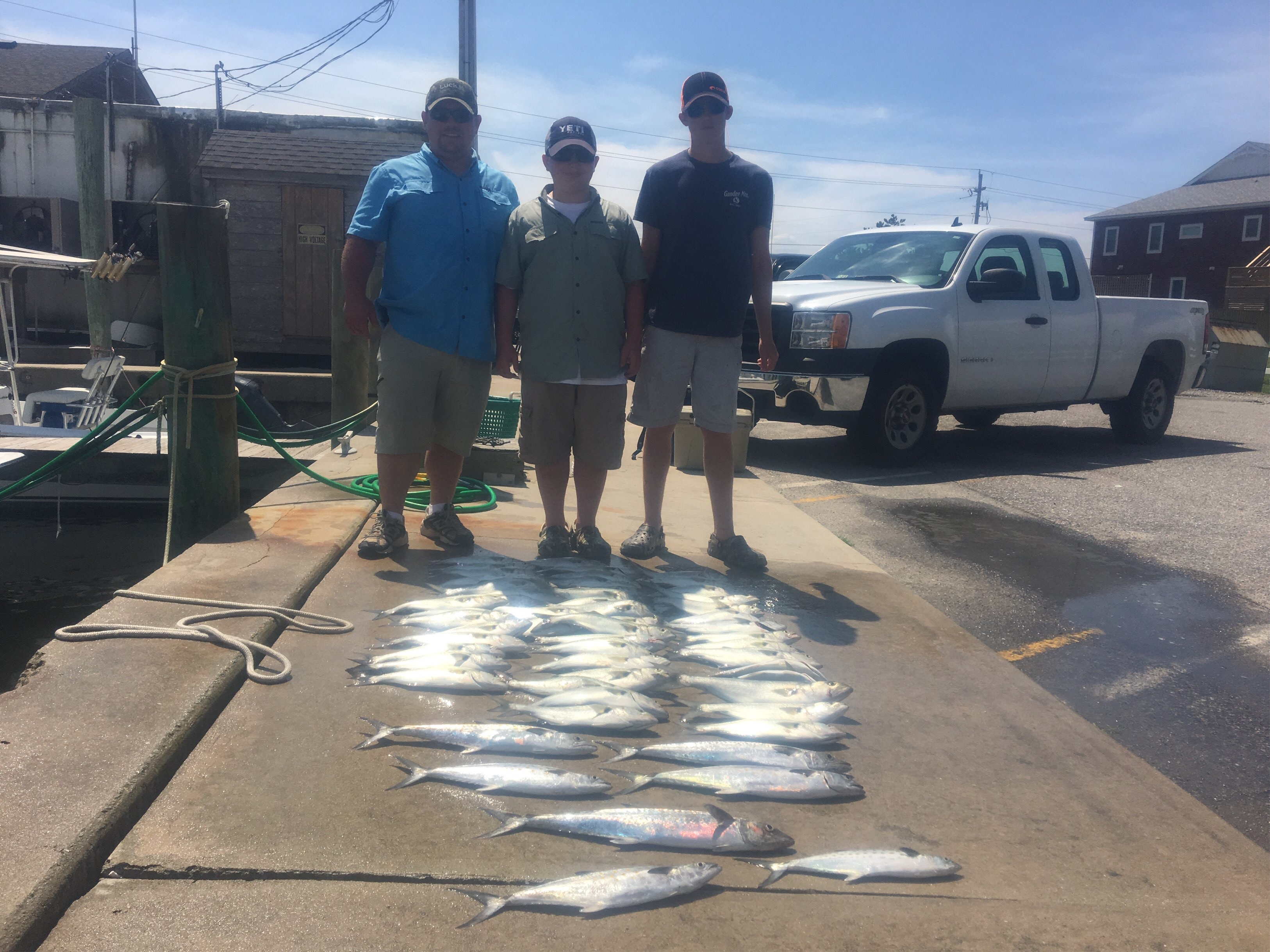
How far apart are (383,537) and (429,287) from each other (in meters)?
1.06

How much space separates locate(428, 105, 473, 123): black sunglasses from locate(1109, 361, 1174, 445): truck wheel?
8804mm

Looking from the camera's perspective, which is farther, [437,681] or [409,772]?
[437,681]

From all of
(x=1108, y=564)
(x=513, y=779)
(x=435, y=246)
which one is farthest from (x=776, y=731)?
(x=1108, y=564)

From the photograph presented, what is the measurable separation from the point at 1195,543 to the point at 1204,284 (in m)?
44.0

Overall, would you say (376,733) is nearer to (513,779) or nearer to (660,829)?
(513,779)

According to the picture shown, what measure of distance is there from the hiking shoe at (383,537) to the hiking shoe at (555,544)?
23.4 inches

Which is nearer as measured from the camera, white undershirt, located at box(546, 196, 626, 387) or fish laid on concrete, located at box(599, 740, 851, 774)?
fish laid on concrete, located at box(599, 740, 851, 774)

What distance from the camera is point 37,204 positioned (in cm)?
1470

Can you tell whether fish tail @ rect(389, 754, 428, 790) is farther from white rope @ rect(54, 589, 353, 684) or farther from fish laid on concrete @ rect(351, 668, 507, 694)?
white rope @ rect(54, 589, 353, 684)

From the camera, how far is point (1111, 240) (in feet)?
160

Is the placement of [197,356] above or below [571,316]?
below

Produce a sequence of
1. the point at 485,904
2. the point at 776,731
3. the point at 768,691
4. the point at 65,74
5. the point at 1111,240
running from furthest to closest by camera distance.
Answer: the point at 1111,240, the point at 65,74, the point at 768,691, the point at 776,731, the point at 485,904

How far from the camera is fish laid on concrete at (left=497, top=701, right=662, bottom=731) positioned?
2547mm

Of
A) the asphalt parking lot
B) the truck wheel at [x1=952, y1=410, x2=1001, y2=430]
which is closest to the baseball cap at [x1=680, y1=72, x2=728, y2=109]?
the asphalt parking lot
